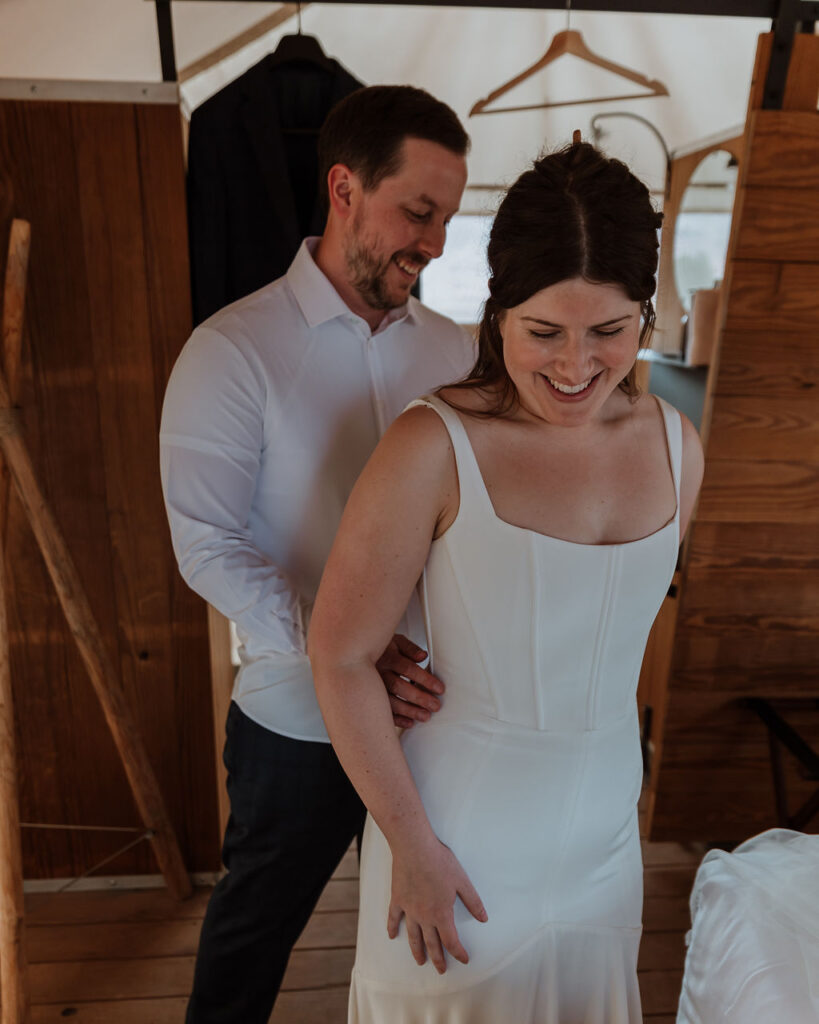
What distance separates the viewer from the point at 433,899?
927 millimetres

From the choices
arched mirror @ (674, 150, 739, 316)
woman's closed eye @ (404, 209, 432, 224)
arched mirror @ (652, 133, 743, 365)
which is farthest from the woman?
arched mirror @ (674, 150, 739, 316)

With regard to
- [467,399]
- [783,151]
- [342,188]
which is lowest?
[467,399]

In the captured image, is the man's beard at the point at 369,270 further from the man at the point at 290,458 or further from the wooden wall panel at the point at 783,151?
the wooden wall panel at the point at 783,151

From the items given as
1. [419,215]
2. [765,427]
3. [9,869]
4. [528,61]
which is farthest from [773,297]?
[9,869]

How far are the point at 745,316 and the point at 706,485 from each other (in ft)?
1.33

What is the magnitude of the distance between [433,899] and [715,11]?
1.69 m

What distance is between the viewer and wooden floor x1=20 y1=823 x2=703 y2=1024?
6.02 ft

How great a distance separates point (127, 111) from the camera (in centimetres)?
170

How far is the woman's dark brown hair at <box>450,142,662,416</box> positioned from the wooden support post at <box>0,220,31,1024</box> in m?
1.07

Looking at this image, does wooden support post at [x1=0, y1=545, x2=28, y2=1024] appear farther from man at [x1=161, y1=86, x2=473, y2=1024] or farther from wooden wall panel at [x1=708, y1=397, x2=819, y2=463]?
wooden wall panel at [x1=708, y1=397, x2=819, y2=463]

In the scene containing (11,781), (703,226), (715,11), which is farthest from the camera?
(703,226)

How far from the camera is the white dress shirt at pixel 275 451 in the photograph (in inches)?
51.3

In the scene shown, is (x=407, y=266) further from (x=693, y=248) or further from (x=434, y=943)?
(x=693, y=248)

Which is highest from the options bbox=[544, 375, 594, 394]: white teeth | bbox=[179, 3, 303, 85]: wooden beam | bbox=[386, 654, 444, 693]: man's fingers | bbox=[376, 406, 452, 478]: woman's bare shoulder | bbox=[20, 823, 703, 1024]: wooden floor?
bbox=[179, 3, 303, 85]: wooden beam
